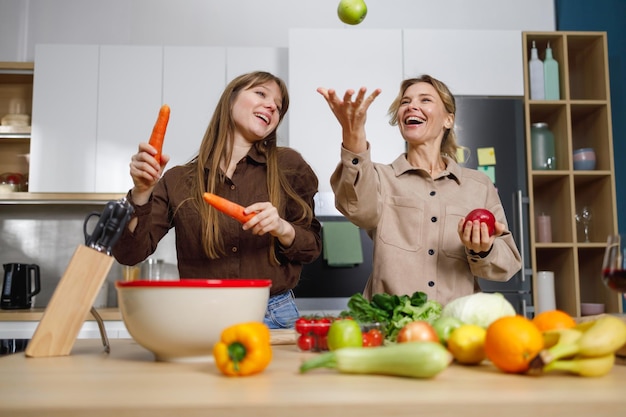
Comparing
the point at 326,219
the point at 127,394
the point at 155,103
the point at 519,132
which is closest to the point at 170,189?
the point at 127,394

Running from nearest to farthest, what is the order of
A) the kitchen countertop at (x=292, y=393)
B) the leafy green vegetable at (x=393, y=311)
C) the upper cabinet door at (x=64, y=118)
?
the kitchen countertop at (x=292, y=393) < the leafy green vegetable at (x=393, y=311) < the upper cabinet door at (x=64, y=118)

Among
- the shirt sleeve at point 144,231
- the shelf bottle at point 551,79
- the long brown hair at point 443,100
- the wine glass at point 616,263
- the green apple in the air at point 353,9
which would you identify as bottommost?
the wine glass at point 616,263

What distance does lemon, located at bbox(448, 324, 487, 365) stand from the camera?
83cm

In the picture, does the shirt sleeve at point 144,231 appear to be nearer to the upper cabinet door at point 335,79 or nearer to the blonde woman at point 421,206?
the blonde woman at point 421,206

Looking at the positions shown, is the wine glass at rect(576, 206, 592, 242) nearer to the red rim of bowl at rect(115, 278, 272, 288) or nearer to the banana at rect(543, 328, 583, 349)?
the banana at rect(543, 328, 583, 349)

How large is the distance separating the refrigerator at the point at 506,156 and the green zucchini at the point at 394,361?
95.5 inches

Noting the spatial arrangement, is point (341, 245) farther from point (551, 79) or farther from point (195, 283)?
point (195, 283)

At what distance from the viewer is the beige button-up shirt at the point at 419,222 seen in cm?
156

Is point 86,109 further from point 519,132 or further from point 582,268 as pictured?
point 582,268

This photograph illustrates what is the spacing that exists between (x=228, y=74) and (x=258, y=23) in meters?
0.58

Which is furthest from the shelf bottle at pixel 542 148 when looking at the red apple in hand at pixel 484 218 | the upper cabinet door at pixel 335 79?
the red apple in hand at pixel 484 218

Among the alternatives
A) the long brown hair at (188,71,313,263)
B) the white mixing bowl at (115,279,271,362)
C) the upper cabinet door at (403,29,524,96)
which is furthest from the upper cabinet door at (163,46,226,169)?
the white mixing bowl at (115,279,271,362)

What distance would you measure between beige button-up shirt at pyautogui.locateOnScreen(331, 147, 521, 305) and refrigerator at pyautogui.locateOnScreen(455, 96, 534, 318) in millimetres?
1365

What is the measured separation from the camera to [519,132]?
3.16 metres
